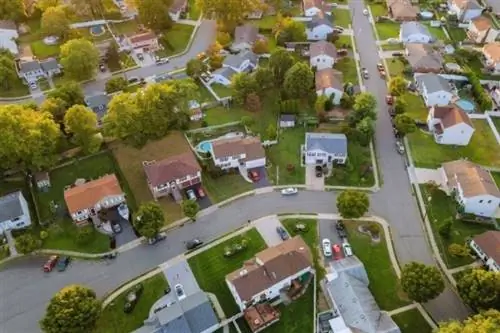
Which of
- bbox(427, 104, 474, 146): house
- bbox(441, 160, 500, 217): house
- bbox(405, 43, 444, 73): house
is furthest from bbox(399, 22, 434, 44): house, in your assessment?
bbox(441, 160, 500, 217): house

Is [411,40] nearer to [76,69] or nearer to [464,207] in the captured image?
[464,207]

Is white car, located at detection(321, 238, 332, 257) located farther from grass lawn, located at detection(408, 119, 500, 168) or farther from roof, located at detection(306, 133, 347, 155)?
grass lawn, located at detection(408, 119, 500, 168)

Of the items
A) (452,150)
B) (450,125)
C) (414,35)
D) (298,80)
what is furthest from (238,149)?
(414,35)

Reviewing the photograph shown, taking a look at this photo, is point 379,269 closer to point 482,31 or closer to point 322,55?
point 322,55

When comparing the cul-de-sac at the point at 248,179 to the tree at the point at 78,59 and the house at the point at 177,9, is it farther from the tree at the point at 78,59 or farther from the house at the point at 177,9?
the house at the point at 177,9

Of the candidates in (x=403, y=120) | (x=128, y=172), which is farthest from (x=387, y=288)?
(x=128, y=172)

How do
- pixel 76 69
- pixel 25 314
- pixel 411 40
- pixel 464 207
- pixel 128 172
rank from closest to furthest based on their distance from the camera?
pixel 25 314 < pixel 464 207 < pixel 128 172 < pixel 76 69 < pixel 411 40
